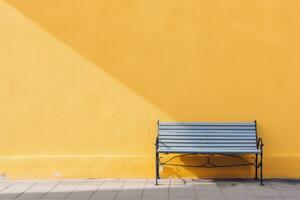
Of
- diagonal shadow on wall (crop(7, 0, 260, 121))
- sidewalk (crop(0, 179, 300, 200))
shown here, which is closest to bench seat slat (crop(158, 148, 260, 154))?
sidewalk (crop(0, 179, 300, 200))

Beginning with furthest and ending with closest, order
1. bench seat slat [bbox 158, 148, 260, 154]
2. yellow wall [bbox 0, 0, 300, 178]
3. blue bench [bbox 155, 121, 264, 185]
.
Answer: yellow wall [bbox 0, 0, 300, 178]
blue bench [bbox 155, 121, 264, 185]
bench seat slat [bbox 158, 148, 260, 154]

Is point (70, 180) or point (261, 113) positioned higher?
point (261, 113)

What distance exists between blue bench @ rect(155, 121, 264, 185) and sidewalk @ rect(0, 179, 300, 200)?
311 mm

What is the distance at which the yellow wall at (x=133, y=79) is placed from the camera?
271 inches

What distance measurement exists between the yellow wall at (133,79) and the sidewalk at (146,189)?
0.64 feet

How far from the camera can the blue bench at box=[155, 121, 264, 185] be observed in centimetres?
665

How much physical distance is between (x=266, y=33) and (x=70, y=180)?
3490 mm

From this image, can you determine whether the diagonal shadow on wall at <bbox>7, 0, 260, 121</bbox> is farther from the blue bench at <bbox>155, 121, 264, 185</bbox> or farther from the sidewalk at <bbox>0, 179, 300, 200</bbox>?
the sidewalk at <bbox>0, 179, 300, 200</bbox>

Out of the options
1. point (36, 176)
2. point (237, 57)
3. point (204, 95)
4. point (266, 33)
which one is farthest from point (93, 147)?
point (266, 33)

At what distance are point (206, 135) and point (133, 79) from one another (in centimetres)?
132

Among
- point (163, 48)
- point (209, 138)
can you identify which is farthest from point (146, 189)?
point (163, 48)

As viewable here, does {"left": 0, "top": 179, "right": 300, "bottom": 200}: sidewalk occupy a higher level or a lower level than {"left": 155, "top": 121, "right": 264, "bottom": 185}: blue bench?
lower

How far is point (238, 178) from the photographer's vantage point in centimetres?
684

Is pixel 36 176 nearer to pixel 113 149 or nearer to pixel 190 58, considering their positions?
pixel 113 149
